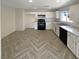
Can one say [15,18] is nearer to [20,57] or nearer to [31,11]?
[31,11]

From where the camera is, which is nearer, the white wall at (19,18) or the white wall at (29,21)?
the white wall at (19,18)

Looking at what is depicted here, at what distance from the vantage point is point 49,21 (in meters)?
13.8

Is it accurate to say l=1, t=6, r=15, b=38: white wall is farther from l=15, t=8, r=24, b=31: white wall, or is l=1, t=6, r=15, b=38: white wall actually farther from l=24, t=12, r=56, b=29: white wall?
l=24, t=12, r=56, b=29: white wall

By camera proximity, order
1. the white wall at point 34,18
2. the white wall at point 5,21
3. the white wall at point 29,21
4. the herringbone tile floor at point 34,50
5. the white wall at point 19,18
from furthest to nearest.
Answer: the white wall at point 29,21 < the white wall at point 34,18 < the white wall at point 19,18 < the white wall at point 5,21 < the herringbone tile floor at point 34,50

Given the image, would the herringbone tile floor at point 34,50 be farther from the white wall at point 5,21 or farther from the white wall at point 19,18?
the white wall at point 19,18

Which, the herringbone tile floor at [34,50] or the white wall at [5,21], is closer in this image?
the herringbone tile floor at [34,50]

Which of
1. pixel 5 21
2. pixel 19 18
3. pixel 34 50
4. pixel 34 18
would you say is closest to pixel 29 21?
pixel 34 18

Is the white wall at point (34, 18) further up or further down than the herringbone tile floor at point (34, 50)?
further up

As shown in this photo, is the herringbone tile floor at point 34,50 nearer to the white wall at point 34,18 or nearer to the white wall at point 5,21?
the white wall at point 5,21

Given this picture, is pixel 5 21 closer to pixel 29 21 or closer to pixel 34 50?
pixel 34 50

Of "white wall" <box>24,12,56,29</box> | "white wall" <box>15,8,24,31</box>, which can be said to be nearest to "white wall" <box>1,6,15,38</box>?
"white wall" <box>15,8,24,31</box>

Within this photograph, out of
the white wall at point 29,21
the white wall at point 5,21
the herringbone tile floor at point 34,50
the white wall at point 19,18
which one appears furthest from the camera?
the white wall at point 29,21

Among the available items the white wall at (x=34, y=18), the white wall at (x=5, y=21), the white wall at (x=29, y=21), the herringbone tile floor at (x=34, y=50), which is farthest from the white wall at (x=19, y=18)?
the herringbone tile floor at (x=34, y=50)

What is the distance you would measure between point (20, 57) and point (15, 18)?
801 cm
